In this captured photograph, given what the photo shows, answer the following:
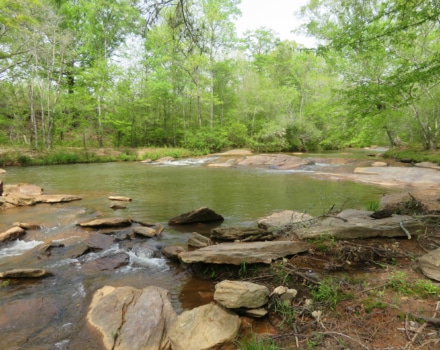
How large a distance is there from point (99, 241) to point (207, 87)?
29.7m

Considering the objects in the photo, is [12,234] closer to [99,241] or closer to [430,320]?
[99,241]

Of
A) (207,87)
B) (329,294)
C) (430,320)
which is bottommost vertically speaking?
(329,294)

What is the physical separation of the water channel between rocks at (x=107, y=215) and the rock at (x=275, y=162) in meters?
4.70

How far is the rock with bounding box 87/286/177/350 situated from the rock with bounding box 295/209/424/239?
8.95ft

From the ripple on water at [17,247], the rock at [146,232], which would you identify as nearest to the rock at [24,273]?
the ripple on water at [17,247]

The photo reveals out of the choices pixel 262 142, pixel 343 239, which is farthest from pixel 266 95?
pixel 343 239

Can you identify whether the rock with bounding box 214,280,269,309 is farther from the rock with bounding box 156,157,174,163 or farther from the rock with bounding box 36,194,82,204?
the rock with bounding box 156,157,174,163

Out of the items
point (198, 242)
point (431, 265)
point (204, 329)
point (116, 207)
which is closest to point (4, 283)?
point (198, 242)

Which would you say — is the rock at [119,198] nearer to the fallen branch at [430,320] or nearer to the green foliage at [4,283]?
the green foliage at [4,283]

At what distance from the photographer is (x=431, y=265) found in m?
3.16

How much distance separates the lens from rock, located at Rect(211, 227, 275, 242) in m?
4.99

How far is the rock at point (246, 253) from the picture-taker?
3883 millimetres

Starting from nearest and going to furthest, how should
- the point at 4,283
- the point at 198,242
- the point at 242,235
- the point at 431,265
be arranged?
1. the point at 431,265
2. the point at 4,283
3. the point at 242,235
4. the point at 198,242

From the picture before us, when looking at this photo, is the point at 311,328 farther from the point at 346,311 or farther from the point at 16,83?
the point at 16,83
